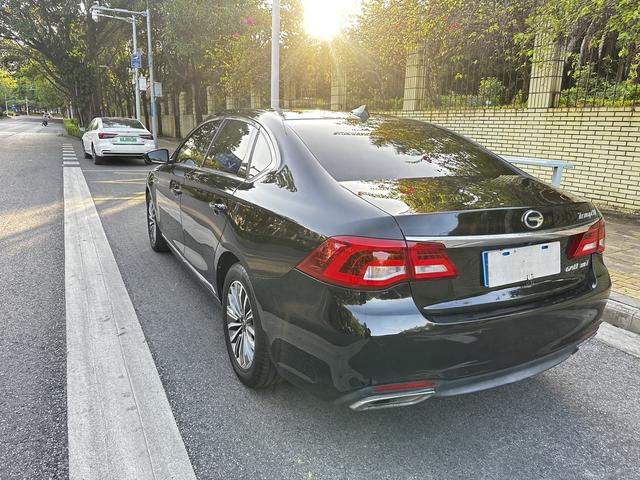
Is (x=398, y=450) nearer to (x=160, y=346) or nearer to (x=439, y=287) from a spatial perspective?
(x=439, y=287)

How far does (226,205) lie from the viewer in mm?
2998

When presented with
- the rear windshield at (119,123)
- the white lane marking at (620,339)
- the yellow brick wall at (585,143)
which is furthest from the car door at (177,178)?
the rear windshield at (119,123)

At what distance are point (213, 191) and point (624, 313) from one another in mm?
3221

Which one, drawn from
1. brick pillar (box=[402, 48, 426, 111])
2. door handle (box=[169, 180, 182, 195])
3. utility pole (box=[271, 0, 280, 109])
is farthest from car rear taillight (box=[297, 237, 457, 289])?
brick pillar (box=[402, 48, 426, 111])

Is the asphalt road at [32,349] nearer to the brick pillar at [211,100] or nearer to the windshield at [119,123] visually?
the windshield at [119,123]

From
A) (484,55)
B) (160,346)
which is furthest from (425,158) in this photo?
(484,55)

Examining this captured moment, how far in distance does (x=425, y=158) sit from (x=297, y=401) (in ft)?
5.14

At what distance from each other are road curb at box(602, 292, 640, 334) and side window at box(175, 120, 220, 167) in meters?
3.29

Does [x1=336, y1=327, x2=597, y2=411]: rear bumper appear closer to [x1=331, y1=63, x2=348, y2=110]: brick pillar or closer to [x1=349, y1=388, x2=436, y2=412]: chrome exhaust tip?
[x1=349, y1=388, x2=436, y2=412]: chrome exhaust tip

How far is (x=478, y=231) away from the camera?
2.08m

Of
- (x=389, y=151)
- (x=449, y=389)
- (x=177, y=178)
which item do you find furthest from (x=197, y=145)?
(x=449, y=389)

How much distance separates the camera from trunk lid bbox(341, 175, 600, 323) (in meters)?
2.04

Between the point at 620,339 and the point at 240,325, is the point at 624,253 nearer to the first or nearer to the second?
the point at 620,339

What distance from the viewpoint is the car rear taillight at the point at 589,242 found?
2.41 meters
